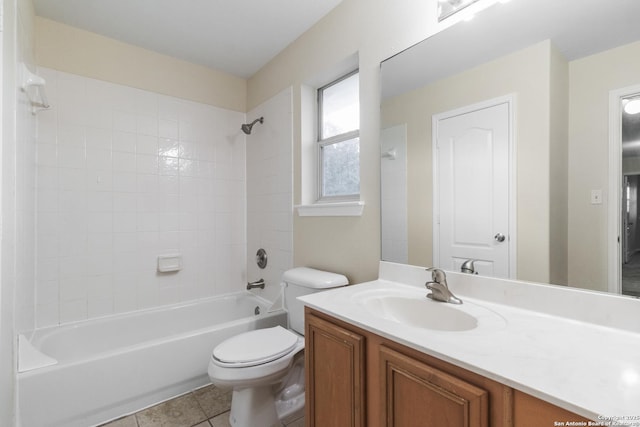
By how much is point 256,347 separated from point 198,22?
6.74 feet

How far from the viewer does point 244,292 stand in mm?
2758

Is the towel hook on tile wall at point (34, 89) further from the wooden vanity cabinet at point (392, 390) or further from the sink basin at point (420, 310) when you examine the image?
the sink basin at point (420, 310)

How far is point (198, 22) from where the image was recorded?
1949mm

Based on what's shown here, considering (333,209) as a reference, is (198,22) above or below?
above

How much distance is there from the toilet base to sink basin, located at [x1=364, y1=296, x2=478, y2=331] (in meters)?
0.81

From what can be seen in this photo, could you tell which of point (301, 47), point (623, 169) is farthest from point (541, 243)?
point (301, 47)

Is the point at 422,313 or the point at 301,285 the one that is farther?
the point at 301,285

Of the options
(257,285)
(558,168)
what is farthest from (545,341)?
(257,285)

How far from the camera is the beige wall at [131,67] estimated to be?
1.96 meters

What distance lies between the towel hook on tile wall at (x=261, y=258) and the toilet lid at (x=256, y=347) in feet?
2.91

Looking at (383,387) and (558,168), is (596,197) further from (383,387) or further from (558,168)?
(383,387)

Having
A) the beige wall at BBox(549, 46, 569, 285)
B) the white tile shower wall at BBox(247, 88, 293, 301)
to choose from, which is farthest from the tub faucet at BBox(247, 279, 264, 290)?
the beige wall at BBox(549, 46, 569, 285)

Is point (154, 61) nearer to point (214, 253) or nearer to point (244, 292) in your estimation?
point (214, 253)

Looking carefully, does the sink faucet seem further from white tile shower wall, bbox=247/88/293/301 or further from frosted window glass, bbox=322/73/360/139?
white tile shower wall, bbox=247/88/293/301
